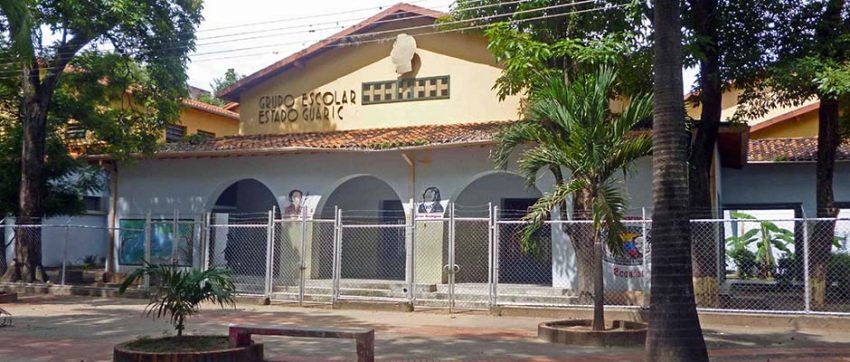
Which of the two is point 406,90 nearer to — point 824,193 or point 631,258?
point 631,258

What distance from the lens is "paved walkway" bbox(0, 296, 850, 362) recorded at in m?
10.2

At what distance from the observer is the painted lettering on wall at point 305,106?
68.3 feet

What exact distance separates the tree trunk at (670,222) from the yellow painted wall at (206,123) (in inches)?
936

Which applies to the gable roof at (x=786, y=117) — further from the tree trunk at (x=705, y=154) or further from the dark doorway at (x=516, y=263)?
the tree trunk at (x=705, y=154)

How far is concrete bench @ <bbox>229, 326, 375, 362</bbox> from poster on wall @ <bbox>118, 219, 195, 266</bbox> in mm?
9436

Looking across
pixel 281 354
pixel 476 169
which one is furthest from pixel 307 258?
pixel 281 354

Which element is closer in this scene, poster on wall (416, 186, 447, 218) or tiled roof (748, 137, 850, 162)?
poster on wall (416, 186, 447, 218)

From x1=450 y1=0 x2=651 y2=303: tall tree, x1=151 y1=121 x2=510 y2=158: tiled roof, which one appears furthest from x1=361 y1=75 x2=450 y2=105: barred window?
x1=450 y1=0 x2=651 y2=303: tall tree

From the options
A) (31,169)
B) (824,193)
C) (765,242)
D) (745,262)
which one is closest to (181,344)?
(31,169)

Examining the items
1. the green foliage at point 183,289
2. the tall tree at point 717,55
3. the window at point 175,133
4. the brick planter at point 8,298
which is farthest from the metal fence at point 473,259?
the window at point 175,133

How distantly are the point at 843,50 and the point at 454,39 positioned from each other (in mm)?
8428

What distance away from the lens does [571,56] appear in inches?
564

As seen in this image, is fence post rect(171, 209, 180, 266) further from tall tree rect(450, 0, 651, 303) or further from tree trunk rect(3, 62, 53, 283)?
tall tree rect(450, 0, 651, 303)

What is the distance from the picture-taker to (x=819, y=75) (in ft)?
43.7
